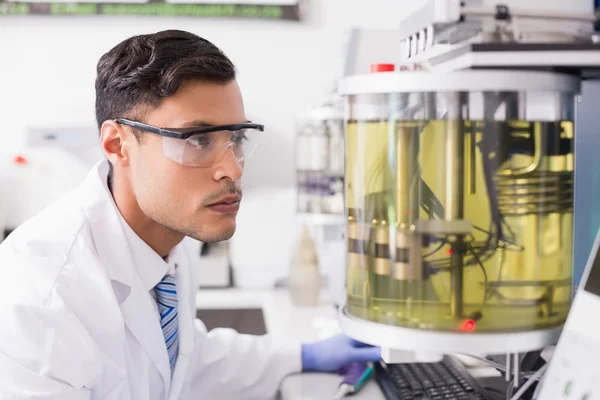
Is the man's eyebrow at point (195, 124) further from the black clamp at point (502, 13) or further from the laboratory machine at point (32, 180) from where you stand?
the laboratory machine at point (32, 180)

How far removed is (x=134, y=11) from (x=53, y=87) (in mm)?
429

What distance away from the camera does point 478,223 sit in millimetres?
914

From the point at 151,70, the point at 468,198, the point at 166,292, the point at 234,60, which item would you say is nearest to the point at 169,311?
the point at 166,292

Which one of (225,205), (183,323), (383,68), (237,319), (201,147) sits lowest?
(237,319)

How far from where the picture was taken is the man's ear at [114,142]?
50.9 inches

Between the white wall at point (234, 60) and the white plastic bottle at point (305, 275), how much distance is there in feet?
2.77

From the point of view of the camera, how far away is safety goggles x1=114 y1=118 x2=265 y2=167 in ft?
4.01

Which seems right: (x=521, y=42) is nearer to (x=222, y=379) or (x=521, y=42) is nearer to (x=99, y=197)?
(x=99, y=197)

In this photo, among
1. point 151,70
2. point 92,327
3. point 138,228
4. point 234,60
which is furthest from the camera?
point 234,60

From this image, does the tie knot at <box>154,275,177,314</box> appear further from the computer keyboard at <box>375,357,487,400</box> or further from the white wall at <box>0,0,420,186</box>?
the white wall at <box>0,0,420,186</box>

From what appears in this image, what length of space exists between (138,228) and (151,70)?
0.98 feet

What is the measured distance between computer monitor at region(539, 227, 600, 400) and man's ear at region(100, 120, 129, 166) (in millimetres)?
807

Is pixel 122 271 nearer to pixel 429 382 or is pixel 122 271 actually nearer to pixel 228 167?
pixel 228 167

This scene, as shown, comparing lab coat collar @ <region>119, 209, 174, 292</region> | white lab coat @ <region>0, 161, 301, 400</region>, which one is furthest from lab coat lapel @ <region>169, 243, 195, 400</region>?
lab coat collar @ <region>119, 209, 174, 292</region>
